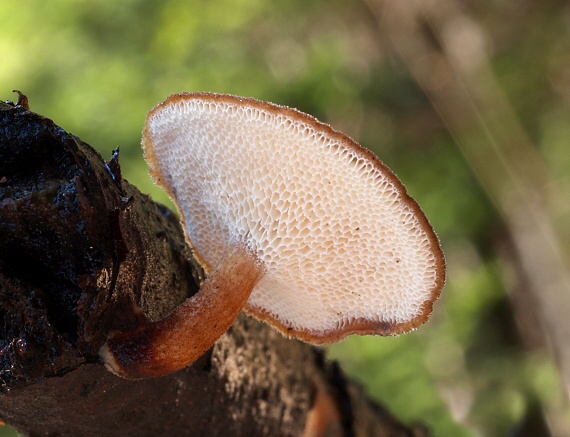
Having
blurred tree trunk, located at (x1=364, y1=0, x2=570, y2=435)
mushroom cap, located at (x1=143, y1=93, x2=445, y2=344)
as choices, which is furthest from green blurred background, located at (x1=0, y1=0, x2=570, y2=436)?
mushroom cap, located at (x1=143, y1=93, x2=445, y2=344)

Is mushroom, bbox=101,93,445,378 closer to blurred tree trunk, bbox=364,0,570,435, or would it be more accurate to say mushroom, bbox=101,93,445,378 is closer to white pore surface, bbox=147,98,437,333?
white pore surface, bbox=147,98,437,333

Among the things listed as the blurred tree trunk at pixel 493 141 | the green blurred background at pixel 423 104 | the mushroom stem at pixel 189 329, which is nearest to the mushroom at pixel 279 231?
the mushroom stem at pixel 189 329

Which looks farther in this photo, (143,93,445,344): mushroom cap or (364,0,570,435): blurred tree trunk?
(364,0,570,435): blurred tree trunk

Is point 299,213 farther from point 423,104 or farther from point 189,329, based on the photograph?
point 423,104

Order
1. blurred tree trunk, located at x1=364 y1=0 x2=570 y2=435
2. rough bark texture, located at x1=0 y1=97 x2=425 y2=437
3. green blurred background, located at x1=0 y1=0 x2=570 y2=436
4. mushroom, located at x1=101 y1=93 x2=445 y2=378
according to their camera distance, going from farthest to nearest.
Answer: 1. blurred tree trunk, located at x1=364 y1=0 x2=570 y2=435
2. green blurred background, located at x1=0 y1=0 x2=570 y2=436
3. mushroom, located at x1=101 y1=93 x2=445 y2=378
4. rough bark texture, located at x1=0 y1=97 x2=425 y2=437

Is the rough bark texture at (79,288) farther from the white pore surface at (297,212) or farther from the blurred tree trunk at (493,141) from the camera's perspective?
the blurred tree trunk at (493,141)

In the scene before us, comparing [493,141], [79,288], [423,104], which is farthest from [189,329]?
[423,104]

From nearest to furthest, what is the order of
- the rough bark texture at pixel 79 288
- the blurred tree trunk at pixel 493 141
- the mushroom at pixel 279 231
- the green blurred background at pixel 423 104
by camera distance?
the rough bark texture at pixel 79 288 < the mushroom at pixel 279 231 < the green blurred background at pixel 423 104 < the blurred tree trunk at pixel 493 141

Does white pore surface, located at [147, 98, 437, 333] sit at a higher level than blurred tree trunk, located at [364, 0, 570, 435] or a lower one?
higher
